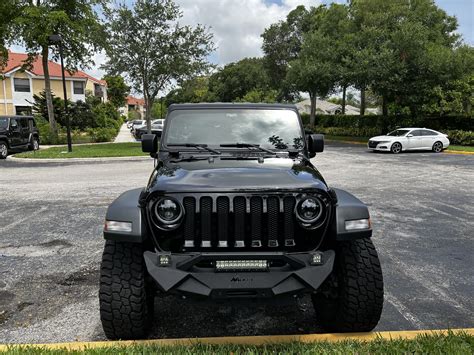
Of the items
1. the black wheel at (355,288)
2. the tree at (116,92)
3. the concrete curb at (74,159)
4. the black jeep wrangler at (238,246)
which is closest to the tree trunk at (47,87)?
the concrete curb at (74,159)

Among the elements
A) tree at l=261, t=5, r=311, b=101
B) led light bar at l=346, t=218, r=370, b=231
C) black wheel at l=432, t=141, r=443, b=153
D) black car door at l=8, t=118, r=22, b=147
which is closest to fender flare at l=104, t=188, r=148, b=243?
led light bar at l=346, t=218, r=370, b=231

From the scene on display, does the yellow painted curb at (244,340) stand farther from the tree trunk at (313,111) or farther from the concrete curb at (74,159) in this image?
the tree trunk at (313,111)

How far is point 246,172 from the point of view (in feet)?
10.5

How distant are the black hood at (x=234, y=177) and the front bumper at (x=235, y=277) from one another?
46 cm

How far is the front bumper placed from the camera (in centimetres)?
279

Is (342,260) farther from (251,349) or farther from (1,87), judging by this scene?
(1,87)

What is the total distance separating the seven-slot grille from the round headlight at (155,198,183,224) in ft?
0.21

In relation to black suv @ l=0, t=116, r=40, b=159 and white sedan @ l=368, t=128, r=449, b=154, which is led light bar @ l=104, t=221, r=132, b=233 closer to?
black suv @ l=0, t=116, r=40, b=159

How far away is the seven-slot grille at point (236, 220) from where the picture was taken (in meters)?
2.88

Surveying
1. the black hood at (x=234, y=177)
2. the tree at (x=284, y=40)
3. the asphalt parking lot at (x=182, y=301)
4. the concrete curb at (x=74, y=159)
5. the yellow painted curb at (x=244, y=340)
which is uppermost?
the tree at (x=284, y=40)

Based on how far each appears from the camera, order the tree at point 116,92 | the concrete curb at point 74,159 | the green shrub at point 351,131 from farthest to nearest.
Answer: the tree at point 116,92 → the green shrub at point 351,131 → the concrete curb at point 74,159

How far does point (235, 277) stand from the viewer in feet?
9.28

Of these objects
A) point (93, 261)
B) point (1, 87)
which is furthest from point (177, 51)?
point (1, 87)

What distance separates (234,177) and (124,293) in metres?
1.15
